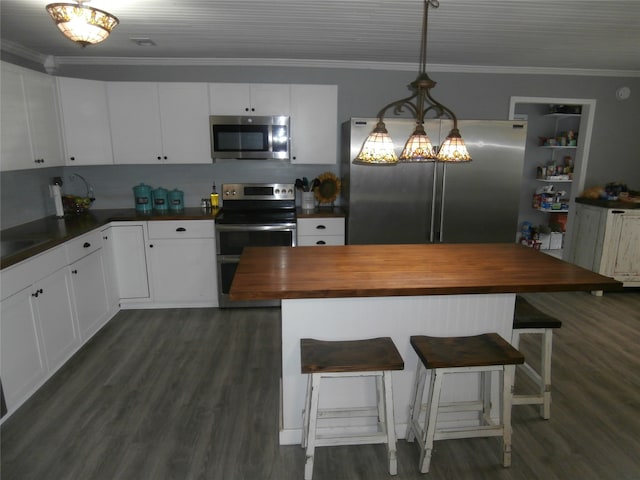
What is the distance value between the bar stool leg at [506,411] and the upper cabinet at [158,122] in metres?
3.16

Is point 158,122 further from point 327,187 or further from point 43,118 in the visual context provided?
point 327,187

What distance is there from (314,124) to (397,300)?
2.42 m

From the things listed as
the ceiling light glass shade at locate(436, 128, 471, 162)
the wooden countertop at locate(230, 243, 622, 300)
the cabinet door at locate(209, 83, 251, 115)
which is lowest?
the wooden countertop at locate(230, 243, 622, 300)

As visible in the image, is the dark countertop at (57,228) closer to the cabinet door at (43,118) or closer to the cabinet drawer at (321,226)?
the cabinet door at (43,118)

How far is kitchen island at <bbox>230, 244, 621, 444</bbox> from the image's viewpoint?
6.09ft

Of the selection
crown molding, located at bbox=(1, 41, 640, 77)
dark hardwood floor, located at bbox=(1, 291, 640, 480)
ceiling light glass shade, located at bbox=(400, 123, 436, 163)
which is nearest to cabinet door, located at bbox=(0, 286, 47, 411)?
dark hardwood floor, located at bbox=(1, 291, 640, 480)

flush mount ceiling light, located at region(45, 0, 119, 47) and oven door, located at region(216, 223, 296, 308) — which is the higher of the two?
flush mount ceiling light, located at region(45, 0, 119, 47)

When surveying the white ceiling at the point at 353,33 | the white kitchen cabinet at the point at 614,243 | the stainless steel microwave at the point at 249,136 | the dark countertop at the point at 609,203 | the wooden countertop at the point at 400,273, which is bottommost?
the white kitchen cabinet at the point at 614,243

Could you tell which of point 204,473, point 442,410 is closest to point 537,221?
point 442,410

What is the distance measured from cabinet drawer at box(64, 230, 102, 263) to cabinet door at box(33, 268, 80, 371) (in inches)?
5.9

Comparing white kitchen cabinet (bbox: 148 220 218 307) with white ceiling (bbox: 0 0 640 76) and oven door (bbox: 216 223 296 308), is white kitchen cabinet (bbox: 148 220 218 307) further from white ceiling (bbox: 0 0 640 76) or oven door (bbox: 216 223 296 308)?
white ceiling (bbox: 0 0 640 76)

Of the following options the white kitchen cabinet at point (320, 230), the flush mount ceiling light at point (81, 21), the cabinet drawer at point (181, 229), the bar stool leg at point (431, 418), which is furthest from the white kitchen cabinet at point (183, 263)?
the bar stool leg at point (431, 418)

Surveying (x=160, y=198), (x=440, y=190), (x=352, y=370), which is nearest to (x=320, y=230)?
(x=440, y=190)

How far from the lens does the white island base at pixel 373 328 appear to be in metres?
2.02
